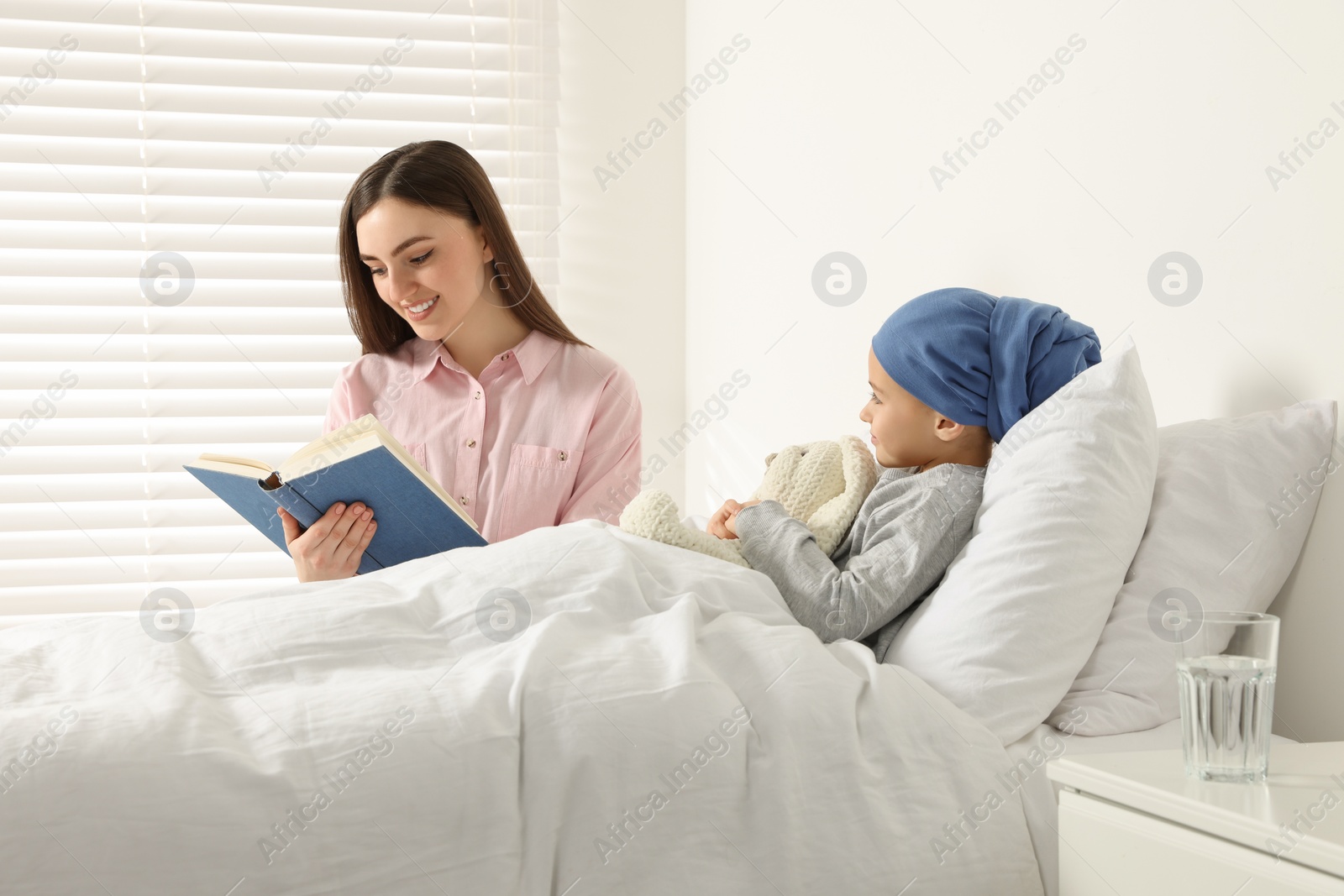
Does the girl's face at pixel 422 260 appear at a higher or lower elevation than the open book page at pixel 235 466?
higher

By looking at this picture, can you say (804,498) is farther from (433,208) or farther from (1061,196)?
(433,208)

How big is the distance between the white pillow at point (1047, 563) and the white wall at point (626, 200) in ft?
6.20

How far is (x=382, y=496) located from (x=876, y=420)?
709 millimetres

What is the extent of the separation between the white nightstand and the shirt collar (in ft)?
4.49

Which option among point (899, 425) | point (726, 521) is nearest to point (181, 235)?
point (726, 521)

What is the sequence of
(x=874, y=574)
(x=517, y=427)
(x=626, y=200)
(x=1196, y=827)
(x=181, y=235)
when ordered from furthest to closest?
1. (x=626, y=200)
2. (x=181, y=235)
3. (x=517, y=427)
4. (x=874, y=574)
5. (x=1196, y=827)

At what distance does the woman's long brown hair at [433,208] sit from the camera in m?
1.94

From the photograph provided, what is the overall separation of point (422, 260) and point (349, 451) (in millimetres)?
557

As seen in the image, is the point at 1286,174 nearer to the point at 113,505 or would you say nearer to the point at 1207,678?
the point at 1207,678

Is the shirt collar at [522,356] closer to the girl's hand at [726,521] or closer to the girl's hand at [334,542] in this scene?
the girl's hand at [334,542]

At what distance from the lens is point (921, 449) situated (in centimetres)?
142

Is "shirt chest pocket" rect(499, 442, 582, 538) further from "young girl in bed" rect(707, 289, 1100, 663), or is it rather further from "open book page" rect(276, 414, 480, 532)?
"young girl in bed" rect(707, 289, 1100, 663)

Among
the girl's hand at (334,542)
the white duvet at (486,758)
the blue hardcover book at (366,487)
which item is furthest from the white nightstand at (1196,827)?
the girl's hand at (334,542)

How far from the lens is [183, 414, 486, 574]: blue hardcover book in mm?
1508
